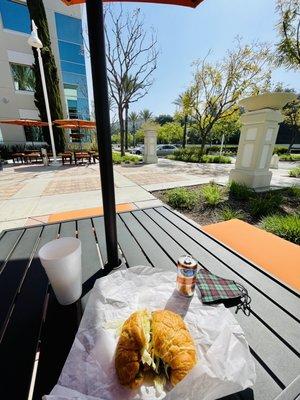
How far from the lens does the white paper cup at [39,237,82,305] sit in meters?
0.97

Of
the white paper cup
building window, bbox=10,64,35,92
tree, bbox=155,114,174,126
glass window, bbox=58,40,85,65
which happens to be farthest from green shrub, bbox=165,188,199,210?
tree, bbox=155,114,174,126

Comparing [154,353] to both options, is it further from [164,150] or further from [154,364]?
[164,150]

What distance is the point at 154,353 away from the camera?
2.22 ft

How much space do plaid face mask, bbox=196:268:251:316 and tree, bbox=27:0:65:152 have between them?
16.4 metres

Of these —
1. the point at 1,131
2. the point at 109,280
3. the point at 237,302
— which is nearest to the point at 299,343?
the point at 237,302

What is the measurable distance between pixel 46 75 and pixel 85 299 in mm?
16924

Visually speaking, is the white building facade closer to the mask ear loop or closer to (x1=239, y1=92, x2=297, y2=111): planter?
(x1=239, y1=92, x2=297, y2=111): planter

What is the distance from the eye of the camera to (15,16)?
14227mm

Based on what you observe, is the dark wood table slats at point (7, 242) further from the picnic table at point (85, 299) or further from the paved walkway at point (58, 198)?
the paved walkway at point (58, 198)

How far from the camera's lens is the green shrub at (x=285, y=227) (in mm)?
2973

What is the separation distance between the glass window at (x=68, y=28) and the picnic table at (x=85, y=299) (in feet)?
66.7

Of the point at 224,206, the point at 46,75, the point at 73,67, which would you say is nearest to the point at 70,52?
the point at 73,67

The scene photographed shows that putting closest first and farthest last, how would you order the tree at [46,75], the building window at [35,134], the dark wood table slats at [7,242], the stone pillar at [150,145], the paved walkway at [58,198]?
1. the dark wood table slats at [7,242]
2. the paved walkway at [58,198]
3. the stone pillar at [150,145]
4. the tree at [46,75]
5. the building window at [35,134]

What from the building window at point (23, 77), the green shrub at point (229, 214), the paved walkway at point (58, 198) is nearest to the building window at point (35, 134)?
the building window at point (23, 77)
